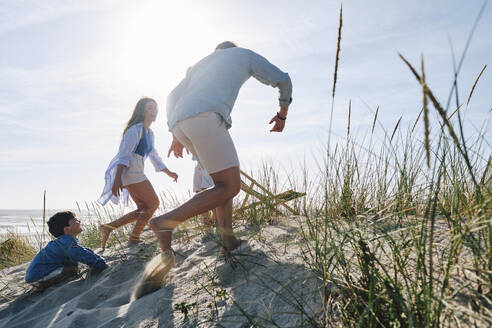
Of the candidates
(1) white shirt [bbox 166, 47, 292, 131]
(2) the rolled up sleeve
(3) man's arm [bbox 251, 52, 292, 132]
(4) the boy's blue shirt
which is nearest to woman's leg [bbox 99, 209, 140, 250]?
(4) the boy's blue shirt

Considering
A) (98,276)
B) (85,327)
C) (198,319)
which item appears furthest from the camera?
(98,276)

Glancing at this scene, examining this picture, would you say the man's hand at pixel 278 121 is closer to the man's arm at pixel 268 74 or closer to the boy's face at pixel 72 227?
the man's arm at pixel 268 74

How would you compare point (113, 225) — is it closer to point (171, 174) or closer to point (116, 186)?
point (116, 186)

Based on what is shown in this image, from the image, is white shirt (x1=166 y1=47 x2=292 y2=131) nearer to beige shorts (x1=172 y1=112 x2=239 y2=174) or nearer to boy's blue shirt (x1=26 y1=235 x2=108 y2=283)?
beige shorts (x1=172 y1=112 x2=239 y2=174)

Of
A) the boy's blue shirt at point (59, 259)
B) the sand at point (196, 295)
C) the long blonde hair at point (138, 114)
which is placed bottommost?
the sand at point (196, 295)

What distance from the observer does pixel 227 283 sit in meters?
1.71

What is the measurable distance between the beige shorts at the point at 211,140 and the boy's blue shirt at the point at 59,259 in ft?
5.34

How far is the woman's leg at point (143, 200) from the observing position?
3.63m

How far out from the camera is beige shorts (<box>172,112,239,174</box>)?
1.94 m

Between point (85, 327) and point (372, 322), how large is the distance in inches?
61.9

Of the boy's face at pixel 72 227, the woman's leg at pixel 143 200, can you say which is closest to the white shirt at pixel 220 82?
the woman's leg at pixel 143 200

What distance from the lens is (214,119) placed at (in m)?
1.96

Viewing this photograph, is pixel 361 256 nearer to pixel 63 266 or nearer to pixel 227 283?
pixel 227 283

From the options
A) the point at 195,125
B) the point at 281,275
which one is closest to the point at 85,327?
the point at 281,275
